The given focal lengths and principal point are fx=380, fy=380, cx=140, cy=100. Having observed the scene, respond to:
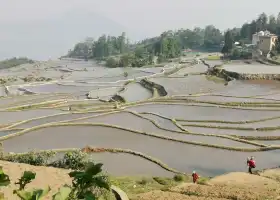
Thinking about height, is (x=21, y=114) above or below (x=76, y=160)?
below

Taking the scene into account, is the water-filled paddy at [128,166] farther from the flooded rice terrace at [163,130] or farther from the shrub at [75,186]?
the shrub at [75,186]

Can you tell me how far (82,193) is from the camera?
249 cm

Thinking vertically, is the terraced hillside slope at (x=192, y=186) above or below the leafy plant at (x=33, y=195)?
below

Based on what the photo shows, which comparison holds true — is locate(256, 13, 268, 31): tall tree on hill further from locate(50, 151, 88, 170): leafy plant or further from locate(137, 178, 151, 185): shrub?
locate(137, 178, 151, 185): shrub

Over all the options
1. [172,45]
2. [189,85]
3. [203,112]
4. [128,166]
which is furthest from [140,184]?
[172,45]

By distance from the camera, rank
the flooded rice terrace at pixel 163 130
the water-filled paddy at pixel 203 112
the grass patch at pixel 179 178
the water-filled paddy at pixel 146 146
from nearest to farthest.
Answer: the grass patch at pixel 179 178, the water-filled paddy at pixel 146 146, the flooded rice terrace at pixel 163 130, the water-filled paddy at pixel 203 112

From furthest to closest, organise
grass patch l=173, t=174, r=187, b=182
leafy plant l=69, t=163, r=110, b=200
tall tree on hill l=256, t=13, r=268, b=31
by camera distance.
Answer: tall tree on hill l=256, t=13, r=268, b=31 → grass patch l=173, t=174, r=187, b=182 → leafy plant l=69, t=163, r=110, b=200

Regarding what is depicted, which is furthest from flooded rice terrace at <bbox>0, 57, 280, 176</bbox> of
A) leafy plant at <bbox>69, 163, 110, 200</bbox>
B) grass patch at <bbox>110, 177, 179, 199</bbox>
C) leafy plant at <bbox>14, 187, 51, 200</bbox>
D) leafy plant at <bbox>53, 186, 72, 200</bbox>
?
leafy plant at <bbox>14, 187, 51, 200</bbox>

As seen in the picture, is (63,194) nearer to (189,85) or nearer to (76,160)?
(76,160)

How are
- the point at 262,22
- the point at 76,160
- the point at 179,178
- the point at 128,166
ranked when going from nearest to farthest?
the point at 179,178 → the point at 76,160 → the point at 128,166 → the point at 262,22

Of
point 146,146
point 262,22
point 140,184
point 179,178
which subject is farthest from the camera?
point 262,22

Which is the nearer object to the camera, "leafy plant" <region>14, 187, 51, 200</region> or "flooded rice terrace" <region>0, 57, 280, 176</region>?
"leafy plant" <region>14, 187, 51, 200</region>

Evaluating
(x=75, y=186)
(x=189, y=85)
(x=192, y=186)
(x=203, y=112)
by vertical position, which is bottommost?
(x=203, y=112)

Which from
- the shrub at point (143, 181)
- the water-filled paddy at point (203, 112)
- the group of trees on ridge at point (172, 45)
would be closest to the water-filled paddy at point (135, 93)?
the water-filled paddy at point (203, 112)
